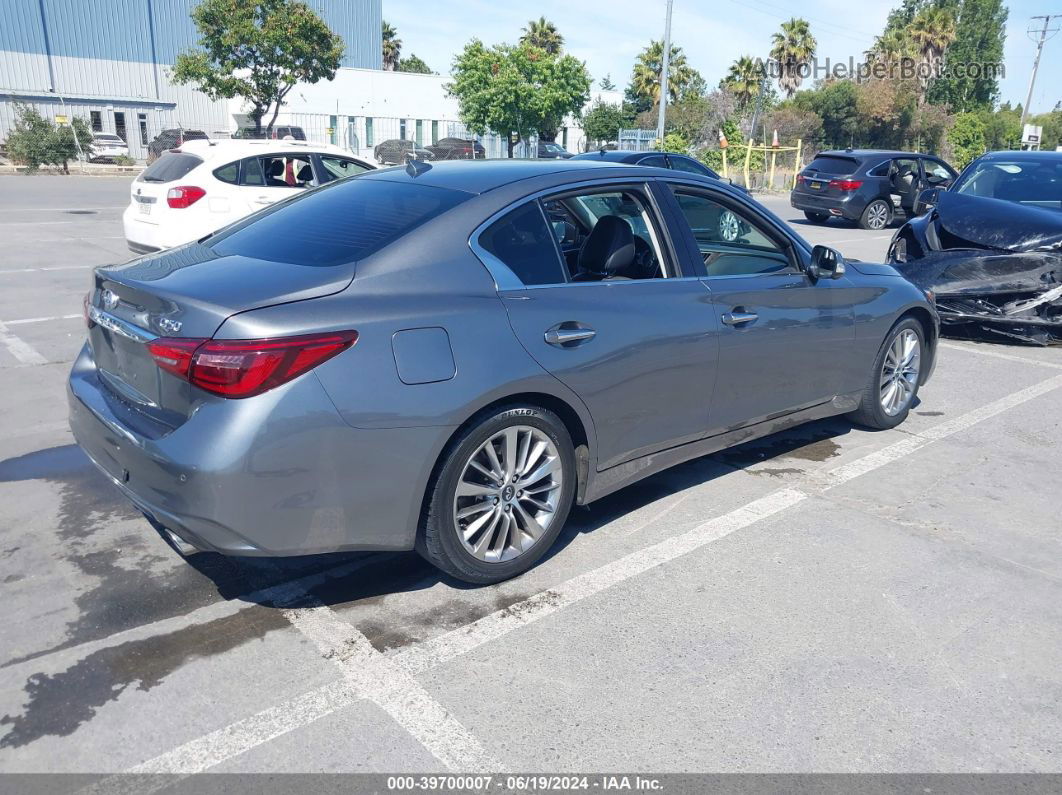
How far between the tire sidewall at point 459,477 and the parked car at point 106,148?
3971 cm

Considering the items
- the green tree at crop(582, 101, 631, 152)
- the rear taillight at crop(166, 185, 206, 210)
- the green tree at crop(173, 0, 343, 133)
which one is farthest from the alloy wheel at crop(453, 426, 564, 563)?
the green tree at crop(582, 101, 631, 152)

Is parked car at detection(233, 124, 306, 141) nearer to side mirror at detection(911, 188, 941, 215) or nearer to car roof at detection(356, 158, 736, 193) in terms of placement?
side mirror at detection(911, 188, 941, 215)

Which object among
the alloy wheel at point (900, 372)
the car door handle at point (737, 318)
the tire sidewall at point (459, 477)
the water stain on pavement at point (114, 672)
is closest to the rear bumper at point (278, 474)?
the tire sidewall at point (459, 477)

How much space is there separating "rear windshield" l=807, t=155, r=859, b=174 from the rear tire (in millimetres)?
838

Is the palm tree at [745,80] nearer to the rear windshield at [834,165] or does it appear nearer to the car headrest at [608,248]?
the rear windshield at [834,165]

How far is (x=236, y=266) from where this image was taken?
3506mm

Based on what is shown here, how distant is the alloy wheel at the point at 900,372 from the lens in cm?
570

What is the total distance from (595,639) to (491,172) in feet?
6.76

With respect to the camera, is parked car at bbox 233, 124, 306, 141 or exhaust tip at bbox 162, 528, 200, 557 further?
parked car at bbox 233, 124, 306, 141

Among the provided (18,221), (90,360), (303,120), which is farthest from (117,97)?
(90,360)

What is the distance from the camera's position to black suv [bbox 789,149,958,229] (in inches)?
732

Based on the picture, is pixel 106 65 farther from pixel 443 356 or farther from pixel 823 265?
pixel 443 356

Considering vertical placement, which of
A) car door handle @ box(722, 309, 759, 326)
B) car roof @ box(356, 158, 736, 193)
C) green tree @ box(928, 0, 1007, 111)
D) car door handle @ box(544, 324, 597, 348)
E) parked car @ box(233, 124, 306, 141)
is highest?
green tree @ box(928, 0, 1007, 111)

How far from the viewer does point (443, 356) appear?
330 cm
